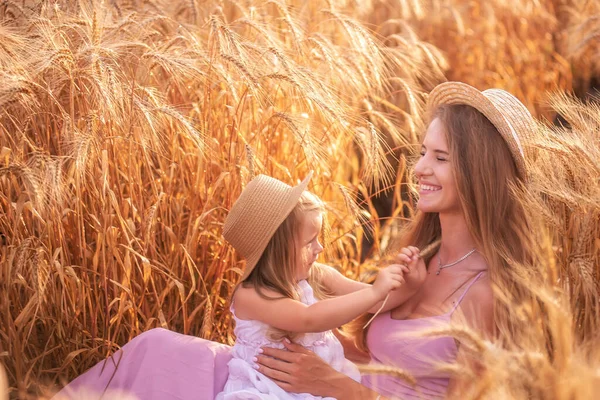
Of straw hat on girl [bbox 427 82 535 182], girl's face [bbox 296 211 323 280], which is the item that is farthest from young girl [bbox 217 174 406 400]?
straw hat on girl [bbox 427 82 535 182]

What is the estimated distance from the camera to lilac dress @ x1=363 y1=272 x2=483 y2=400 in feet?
7.95

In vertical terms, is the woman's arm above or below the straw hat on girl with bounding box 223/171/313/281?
below

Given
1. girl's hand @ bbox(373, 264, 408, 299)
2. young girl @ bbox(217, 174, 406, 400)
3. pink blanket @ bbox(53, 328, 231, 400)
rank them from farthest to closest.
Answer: pink blanket @ bbox(53, 328, 231, 400), young girl @ bbox(217, 174, 406, 400), girl's hand @ bbox(373, 264, 408, 299)

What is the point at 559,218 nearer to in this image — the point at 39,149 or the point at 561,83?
the point at 39,149

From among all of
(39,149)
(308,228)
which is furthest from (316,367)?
(39,149)

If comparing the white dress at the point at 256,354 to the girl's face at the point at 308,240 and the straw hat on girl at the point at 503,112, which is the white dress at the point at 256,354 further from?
the straw hat on girl at the point at 503,112

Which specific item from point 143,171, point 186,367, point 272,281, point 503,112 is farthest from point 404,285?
point 143,171

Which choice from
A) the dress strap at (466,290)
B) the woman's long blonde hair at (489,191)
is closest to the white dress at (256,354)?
the dress strap at (466,290)

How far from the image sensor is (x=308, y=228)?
2496 mm

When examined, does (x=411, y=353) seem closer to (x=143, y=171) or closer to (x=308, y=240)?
(x=308, y=240)

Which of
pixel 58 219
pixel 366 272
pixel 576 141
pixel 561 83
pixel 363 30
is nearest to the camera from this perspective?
pixel 576 141

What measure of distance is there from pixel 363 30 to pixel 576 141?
4.04ft

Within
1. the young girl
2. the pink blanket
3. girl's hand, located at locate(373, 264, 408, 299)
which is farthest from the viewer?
the pink blanket

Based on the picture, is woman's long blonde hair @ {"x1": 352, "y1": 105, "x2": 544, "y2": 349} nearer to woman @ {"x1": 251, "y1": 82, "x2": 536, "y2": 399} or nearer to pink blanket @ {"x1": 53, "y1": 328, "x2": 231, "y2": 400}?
woman @ {"x1": 251, "y1": 82, "x2": 536, "y2": 399}
